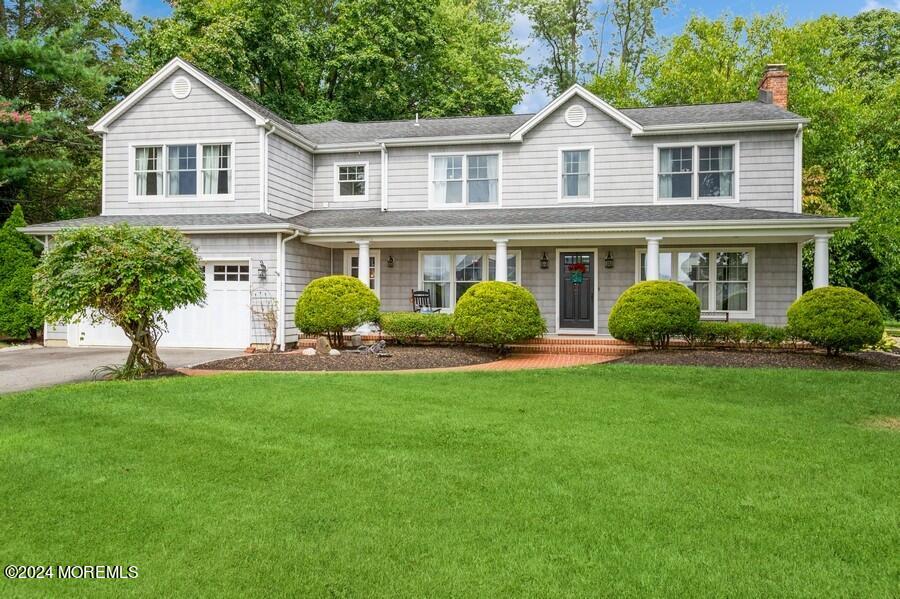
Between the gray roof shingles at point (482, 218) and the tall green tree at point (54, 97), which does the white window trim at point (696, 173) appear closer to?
the gray roof shingles at point (482, 218)

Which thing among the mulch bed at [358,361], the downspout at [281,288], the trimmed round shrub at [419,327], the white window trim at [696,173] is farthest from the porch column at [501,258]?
the downspout at [281,288]

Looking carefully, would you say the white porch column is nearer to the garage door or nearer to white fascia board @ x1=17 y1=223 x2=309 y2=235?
white fascia board @ x1=17 y1=223 x2=309 y2=235

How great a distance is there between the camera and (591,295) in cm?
1571

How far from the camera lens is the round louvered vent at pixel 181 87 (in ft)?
50.6

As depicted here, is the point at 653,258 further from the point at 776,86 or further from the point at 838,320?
the point at 776,86

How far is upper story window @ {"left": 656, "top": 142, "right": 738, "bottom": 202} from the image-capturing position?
15.1 m

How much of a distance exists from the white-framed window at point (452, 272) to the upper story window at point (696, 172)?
464 centimetres

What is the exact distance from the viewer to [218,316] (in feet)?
48.4

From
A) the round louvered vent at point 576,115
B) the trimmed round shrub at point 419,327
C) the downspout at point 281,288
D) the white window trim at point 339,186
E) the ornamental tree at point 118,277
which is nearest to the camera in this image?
the ornamental tree at point 118,277

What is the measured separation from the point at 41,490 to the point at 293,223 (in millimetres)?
10769

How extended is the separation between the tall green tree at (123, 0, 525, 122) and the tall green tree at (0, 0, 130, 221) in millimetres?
1836

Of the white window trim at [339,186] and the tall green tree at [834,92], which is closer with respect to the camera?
the white window trim at [339,186]

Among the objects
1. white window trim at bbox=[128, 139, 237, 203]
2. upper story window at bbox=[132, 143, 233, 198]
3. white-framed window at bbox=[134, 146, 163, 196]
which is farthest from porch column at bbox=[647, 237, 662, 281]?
white-framed window at bbox=[134, 146, 163, 196]

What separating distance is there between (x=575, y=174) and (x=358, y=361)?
26.4 feet
